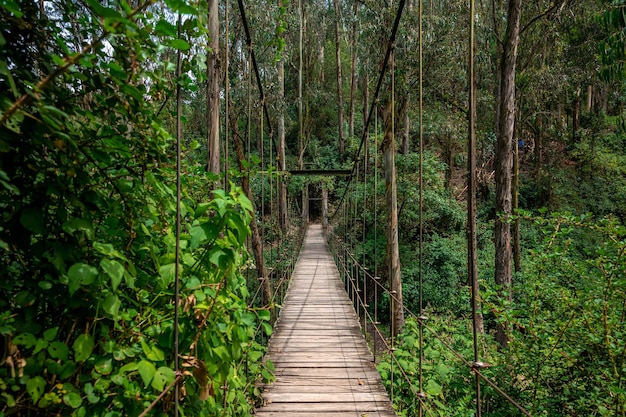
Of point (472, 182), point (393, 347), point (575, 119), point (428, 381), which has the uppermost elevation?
point (575, 119)

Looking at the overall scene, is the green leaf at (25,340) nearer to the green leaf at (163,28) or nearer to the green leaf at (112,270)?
the green leaf at (112,270)

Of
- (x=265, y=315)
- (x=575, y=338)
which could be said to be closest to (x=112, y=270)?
(x=265, y=315)

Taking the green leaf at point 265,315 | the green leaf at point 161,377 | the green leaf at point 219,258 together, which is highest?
the green leaf at point 219,258

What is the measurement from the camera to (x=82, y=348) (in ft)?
2.43

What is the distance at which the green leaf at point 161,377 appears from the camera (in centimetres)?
79

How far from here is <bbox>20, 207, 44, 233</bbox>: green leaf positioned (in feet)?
2.13

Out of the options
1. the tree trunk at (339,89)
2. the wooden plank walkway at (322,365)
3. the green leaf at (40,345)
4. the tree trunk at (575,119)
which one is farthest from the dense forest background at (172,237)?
the tree trunk at (339,89)

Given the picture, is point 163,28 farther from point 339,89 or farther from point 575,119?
point 575,119

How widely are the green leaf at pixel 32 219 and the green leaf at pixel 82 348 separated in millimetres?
237

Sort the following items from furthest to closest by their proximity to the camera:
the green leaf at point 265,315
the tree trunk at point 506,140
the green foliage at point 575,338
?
1. the tree trunk at point 506,140
2. the green foliage at point 575,338
3. the green leaf at point 265,315

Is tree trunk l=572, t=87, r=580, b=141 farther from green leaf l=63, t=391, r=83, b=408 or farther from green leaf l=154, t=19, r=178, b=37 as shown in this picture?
green leaf l=63, t=391, r=83, b=408

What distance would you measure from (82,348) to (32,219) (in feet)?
0.91

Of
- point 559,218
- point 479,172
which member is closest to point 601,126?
point 479,172

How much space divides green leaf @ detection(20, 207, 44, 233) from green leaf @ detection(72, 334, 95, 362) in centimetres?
24
